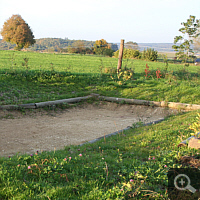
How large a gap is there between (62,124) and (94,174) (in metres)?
4.43

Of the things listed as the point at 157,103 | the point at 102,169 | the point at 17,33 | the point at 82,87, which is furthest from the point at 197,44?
the point at 17,33

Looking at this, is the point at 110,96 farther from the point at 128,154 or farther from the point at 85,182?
the point at 85,182

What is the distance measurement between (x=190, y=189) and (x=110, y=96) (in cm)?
841

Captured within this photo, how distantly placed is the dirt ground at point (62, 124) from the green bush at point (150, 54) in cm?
3086

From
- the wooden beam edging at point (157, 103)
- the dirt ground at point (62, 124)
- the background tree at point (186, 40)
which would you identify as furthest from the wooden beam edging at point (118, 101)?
the background tree at point (186, 40)

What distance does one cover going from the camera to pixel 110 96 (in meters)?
11.4

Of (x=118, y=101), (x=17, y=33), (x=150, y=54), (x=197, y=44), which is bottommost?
(x=118, y=101)

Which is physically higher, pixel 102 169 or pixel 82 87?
pixel 82 87

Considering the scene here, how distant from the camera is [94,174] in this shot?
3.51 metres

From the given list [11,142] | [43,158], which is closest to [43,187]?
[43,158]

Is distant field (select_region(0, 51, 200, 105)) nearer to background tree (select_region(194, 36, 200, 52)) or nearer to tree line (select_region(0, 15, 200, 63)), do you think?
tree line (select_region(0, 15, 200, 63))

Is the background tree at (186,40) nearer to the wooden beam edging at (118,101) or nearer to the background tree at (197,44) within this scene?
the background tree at (197,44)

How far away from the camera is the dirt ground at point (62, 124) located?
5.91 metres

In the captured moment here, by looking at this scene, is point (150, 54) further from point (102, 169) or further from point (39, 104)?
point (102, 169)
